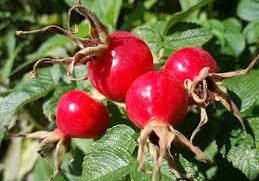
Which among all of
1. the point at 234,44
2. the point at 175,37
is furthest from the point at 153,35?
the point at 234,44

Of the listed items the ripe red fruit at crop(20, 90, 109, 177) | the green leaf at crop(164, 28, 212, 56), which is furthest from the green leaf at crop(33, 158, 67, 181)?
the green leaf at crop(164, 28, 212, 56)

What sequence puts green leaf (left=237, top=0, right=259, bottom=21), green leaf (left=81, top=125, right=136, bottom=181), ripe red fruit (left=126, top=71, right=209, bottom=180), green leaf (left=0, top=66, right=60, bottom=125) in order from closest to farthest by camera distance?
ripe red fruit (left=126, top=71, right=209, bottom=180) < green leaf (left=81, top=125, right=136, bottom=181) < green leaf (left=0, top=66, right=60, bottom=125) < green leaf (left=237, top=0, right=259, bottom=21)

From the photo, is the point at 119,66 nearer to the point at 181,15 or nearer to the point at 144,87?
the point at 144,87

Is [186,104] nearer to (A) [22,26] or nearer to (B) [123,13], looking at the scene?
(B) [123,13]

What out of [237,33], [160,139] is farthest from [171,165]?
[237,33]

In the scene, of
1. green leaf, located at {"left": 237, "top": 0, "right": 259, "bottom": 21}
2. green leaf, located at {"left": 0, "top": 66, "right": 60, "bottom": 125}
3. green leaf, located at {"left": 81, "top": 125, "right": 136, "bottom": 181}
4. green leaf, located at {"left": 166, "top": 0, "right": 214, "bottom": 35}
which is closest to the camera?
green leaf, located at {"left": 81, "top": 125, "right": 136, "bottom": 181}

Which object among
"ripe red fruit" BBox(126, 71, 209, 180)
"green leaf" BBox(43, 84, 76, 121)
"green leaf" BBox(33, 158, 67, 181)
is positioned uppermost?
"ripe red fruit" BBox(126, 71, 209, 180)

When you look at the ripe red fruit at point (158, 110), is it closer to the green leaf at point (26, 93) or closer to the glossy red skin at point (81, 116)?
the glossy red skin at point (81, 116)

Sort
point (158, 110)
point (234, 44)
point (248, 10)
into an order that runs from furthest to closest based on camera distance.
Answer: point (248, 10) < point (234, 44) < point (158, 110)

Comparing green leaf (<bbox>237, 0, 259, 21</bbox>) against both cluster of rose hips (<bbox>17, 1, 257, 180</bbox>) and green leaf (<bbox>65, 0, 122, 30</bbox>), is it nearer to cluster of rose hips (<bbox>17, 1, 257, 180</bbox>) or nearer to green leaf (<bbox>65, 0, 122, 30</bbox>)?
green leaf (<bbox>65, 0, 122, 30</bbox>)
